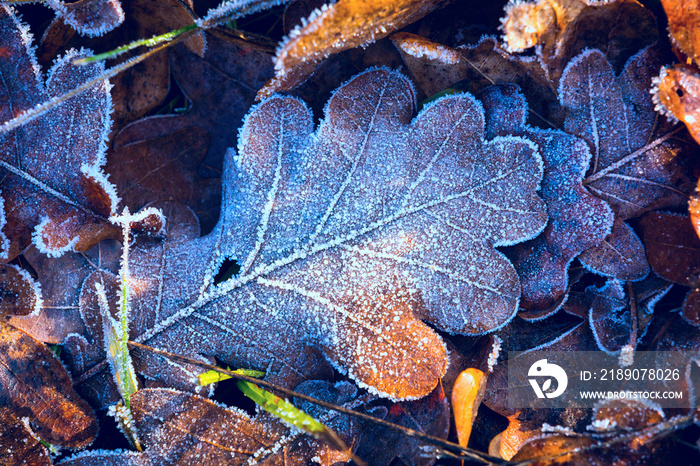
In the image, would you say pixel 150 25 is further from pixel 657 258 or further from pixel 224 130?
pixel 657 258

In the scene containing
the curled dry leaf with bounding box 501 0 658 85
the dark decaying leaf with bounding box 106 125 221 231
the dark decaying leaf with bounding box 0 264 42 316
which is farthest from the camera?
the dark decaying leaf with bounding box 106 125 221 231

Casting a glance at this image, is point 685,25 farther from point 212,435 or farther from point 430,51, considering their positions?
point 212,435

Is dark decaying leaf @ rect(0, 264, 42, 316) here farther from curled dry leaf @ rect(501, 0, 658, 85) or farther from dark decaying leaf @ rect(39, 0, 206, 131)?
curled dry leaf @ rect(501, 0, 658, 85)

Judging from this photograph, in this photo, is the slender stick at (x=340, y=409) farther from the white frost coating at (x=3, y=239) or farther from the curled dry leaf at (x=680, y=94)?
the curled dry leaf at (x=680, y=94)

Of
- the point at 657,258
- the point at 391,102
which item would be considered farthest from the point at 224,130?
the point at 657,258

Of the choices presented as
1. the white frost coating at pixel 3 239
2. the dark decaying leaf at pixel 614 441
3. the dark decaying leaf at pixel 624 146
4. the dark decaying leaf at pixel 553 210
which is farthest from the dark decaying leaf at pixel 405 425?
the white frost coating at pixel 3 239

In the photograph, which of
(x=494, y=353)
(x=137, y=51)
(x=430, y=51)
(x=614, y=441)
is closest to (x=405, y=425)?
(x=494, y=353)

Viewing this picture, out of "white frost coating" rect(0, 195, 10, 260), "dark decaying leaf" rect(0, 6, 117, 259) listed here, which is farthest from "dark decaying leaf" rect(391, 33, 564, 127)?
→ "white frost coating" rect(0, 195, 10, 260)
